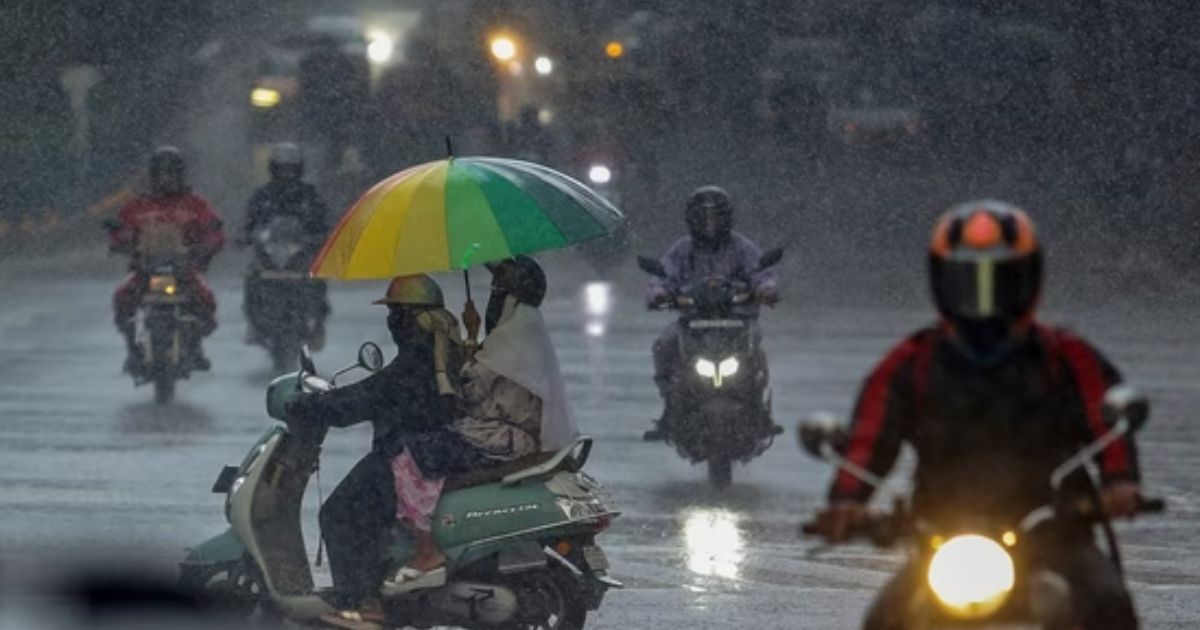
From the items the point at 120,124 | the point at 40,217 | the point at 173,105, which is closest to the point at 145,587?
the point at 40,217

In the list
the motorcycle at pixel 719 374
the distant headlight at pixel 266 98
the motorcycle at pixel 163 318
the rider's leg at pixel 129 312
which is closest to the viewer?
the motorcycle at pixel 719 374

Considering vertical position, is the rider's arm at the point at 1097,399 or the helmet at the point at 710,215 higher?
the helmet at the point at 710,215

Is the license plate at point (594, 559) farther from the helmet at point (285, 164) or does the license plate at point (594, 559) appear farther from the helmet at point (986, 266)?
the helmet at point (285, 164)

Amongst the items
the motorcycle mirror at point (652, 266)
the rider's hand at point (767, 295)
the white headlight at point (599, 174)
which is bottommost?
the rider's hand at point (767, 295)

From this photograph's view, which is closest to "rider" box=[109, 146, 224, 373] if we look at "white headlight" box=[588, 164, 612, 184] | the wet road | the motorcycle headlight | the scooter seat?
the wet road

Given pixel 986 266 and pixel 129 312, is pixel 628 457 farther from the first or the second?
pixel 986 266

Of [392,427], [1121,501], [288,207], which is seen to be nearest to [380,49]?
[288,207]

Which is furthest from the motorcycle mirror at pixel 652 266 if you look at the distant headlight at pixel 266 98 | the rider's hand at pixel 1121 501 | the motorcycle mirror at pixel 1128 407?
the distant headlight at pixel 266 98

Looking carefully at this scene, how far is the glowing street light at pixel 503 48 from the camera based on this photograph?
43.2m

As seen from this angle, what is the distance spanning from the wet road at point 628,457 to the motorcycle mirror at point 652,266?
104 cm

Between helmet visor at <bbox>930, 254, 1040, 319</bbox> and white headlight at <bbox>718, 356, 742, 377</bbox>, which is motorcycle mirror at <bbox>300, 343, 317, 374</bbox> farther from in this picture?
white headlight at <bbox>718, 356, 742, 377</bbox>

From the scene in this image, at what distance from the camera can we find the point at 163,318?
18797 millimetres

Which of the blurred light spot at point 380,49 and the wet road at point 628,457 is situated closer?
the wet road at point 628,457

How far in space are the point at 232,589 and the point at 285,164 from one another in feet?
35.9
